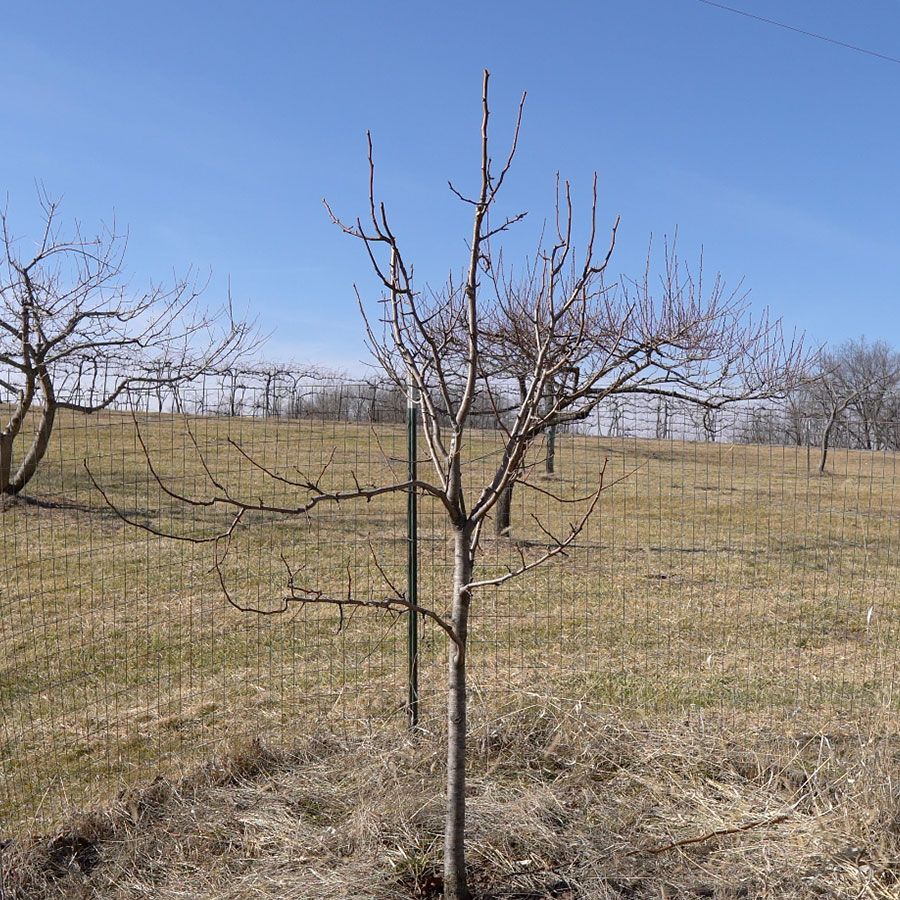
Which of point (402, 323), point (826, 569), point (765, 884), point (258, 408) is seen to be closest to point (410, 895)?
point (765, 884)

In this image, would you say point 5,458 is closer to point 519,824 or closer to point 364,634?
point 364,634

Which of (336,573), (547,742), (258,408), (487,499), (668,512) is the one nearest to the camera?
(487,499)

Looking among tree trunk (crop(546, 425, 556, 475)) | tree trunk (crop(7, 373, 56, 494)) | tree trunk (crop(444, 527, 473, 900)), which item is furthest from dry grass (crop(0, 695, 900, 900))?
tree trunk (crop(7, 373, 56, 494))

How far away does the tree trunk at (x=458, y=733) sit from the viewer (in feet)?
8.44

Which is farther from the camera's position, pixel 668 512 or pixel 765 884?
pixel 668 512

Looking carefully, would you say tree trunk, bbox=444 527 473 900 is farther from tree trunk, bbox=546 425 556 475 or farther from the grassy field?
tree trunk, bbox=546 425 556 475

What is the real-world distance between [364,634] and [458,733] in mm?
4070

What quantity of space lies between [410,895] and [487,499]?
134cm

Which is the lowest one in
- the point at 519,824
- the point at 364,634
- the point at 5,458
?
the point at 364,634

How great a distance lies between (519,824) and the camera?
303 centimetres

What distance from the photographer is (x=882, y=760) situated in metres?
3.34

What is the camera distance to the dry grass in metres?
2.75

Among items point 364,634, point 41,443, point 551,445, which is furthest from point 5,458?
point 551,445

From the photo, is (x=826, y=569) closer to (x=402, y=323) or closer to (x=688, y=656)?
(x=688, y=656)
